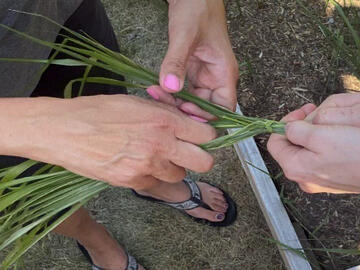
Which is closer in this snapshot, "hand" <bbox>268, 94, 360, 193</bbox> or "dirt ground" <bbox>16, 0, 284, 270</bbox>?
"hand" <bbox>268, 94, 360, 193</bbox>

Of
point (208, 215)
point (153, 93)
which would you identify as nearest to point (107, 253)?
point (208, 215)

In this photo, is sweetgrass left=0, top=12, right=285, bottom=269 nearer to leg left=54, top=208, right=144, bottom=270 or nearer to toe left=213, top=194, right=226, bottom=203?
leg left=54, top=208, right=144, bottom=270

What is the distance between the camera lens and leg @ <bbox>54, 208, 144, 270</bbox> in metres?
1.54

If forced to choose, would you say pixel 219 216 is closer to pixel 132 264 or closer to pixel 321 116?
pixel 132 264

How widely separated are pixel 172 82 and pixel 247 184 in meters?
1.08

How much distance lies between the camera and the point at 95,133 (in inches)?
35.2

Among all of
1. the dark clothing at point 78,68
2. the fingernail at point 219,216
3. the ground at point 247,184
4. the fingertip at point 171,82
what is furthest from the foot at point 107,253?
the fingertip at point 171,82

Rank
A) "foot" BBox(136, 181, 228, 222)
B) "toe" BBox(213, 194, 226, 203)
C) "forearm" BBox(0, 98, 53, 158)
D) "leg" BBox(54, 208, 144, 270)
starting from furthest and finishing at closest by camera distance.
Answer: "toe" BBox(213, 194, 226, 203), "foot" BBox(136, 181, 228, 222), "leg" BBox(54, 208, 144, 270), "forearm" BBox(0, 98, 53, 158)

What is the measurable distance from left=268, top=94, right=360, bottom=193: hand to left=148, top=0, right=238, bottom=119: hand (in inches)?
8.1

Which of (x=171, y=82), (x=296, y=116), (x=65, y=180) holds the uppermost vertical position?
(x=171, y=82)

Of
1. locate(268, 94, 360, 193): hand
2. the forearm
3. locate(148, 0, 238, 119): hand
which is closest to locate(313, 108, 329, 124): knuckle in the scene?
locate(268, 94, 360, 193): hand

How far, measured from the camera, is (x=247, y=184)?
201 cm

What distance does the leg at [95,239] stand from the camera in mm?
1539

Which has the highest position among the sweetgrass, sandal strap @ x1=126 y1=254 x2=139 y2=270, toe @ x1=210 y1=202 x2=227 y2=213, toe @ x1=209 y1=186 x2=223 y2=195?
the sweetgrass
